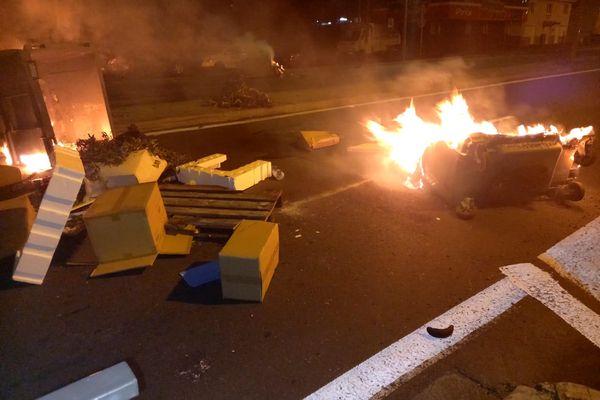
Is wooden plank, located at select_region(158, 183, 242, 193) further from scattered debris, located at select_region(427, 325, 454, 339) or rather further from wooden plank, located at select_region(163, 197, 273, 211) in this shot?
scattered debris, located at select_region(427, 325, 454, 339)

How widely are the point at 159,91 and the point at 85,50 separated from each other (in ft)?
24.4

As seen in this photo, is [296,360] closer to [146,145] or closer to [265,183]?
[265,183]

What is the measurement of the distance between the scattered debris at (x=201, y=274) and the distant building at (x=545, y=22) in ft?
144

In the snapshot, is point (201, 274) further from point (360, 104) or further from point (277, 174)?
point (360, 104)

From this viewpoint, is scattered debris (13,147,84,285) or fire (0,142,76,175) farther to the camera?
fire (0,142,76,175)

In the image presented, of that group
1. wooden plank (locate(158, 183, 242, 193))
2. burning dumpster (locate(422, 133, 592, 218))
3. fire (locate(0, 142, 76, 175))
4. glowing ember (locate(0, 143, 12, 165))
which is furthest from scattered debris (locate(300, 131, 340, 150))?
glowing ember (locate(0, 143, 12, 165))

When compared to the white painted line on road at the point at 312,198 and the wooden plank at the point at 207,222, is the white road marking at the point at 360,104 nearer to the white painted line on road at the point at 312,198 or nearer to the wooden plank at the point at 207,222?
the white painted line on road at the point at 312,198

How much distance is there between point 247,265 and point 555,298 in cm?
285

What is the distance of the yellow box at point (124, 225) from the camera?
3.89 m

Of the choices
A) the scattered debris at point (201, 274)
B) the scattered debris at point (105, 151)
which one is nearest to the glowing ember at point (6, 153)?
the scattered debris at point (105, 151)

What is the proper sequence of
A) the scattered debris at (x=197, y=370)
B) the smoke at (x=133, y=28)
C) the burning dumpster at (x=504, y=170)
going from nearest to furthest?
1. the scattered debris at (x=197, y=370)
2. the burning dumpster at (x=504, y=170)
3. the smoke at (x=133, y=28)

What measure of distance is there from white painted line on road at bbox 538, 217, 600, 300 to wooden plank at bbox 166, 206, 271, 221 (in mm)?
3205

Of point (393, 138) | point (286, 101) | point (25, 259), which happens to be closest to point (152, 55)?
point (286, 101)

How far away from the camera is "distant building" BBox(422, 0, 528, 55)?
32.6 metres
